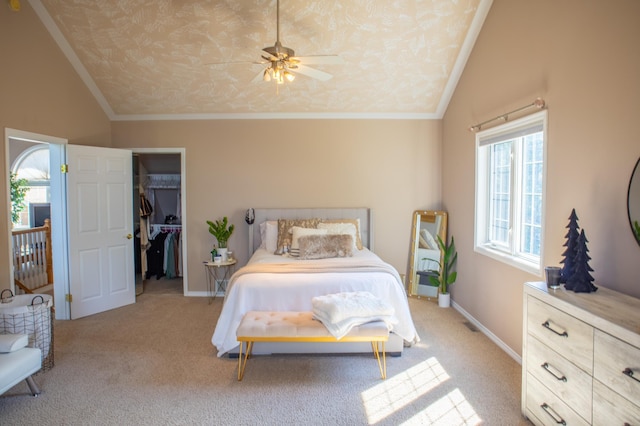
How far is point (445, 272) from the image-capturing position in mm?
4961

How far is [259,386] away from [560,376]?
1.96 m

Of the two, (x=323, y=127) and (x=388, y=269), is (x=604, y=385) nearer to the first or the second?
(x=388, y=269)

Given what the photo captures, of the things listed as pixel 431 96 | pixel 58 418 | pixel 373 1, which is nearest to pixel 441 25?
pixel 373 1

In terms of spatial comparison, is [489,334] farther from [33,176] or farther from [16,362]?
[33,176]

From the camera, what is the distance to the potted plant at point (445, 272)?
4871 millimetres

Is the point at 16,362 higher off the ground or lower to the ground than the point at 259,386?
higher

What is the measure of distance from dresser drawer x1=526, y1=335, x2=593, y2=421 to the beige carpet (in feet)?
1.33

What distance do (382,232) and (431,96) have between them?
1876 millimetres

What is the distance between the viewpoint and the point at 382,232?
545 cm

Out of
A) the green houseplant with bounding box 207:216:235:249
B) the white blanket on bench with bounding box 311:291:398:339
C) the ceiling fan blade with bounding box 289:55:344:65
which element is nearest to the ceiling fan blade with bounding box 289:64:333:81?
the ceiling fan blade with bounding box 289:55:344:65

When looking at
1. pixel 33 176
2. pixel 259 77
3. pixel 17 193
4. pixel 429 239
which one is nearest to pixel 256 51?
pixel 259 77

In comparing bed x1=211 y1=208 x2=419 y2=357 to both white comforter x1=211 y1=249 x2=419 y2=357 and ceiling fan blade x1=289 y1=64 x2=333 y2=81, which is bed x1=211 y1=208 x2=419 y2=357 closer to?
white comforter x1=211 y1=249 x2=419 y2=357

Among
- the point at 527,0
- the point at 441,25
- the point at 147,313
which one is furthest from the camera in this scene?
the point at 147,313

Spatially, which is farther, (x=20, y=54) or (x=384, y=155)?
(x=384, y=155)
